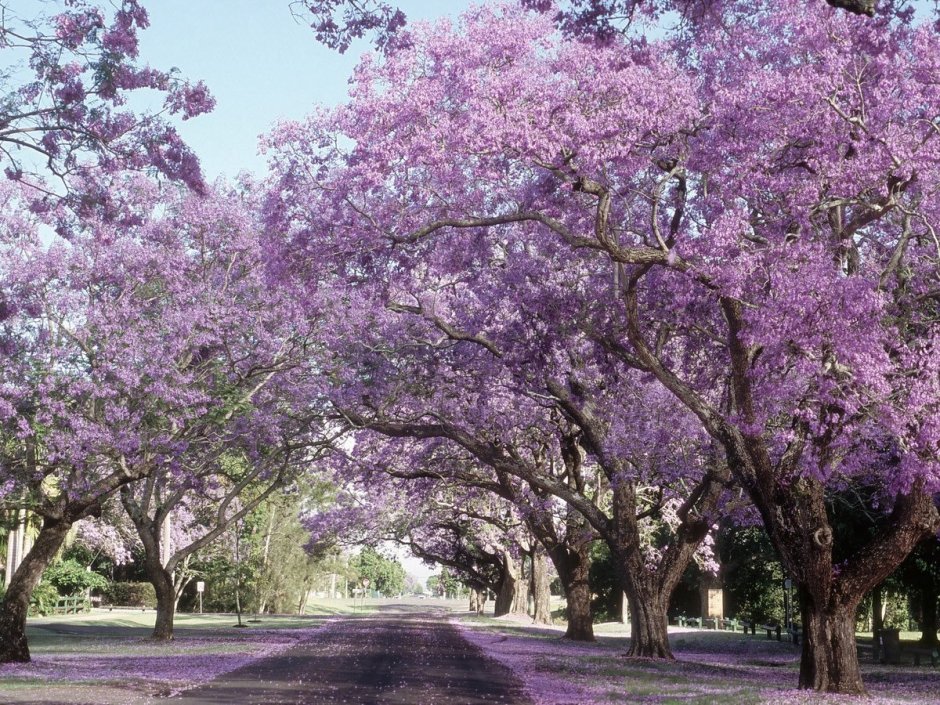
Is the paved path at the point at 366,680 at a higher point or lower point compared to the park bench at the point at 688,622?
lower

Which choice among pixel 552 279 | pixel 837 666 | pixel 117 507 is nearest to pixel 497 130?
pixel 552 279

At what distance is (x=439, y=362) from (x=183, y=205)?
843cm

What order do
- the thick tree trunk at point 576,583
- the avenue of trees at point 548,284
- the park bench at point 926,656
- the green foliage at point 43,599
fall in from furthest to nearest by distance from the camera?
the green foliage at point 43,599 < the thick tree trunk at point 576,583 < the park bench at point 926,656 < the avenue of trees at point 548,284

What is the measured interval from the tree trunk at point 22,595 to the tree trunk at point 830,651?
56.1 feet

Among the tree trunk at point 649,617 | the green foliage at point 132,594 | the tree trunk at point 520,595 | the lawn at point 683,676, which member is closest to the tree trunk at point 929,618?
the lawn at point 683,676

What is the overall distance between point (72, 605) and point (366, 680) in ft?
169

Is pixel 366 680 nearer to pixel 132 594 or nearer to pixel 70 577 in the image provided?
pixel 70 577

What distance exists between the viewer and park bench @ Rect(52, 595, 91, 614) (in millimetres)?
62513

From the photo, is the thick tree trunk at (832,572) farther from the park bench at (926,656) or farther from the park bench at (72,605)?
the park bench at (72,605)

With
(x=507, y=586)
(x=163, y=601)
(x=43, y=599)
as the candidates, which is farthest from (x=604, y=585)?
(x=163, y=601)

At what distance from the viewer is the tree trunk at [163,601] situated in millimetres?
37469

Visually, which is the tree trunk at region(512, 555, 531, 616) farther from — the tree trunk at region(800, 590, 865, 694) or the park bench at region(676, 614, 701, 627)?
the tree trunk at region(800, 590, 865, 694)

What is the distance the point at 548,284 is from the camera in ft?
77.5

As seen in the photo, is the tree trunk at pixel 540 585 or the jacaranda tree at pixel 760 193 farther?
the tree trunk at pixel 540 585
